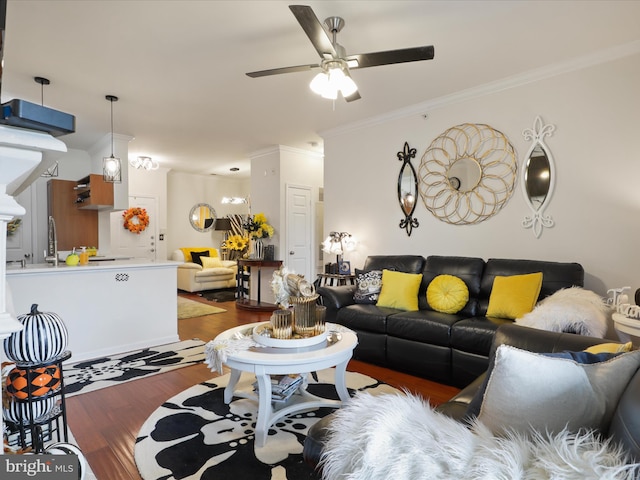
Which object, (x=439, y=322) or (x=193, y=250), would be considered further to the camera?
(x=193, y=250)

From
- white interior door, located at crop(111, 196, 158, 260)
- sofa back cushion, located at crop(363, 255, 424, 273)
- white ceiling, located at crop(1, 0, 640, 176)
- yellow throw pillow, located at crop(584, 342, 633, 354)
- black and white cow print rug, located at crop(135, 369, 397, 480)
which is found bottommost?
black and white cow print rug, located at crop(135, 369, 397, 480)

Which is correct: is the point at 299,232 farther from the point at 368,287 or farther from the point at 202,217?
the point at 202,217

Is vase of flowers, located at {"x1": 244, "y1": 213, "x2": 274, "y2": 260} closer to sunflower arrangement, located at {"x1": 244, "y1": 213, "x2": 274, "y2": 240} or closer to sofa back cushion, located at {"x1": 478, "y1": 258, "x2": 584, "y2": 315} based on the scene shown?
sunflower arrangement, located at {"x1": 244, "y1": 213, "x2": 274, "y2": 240}

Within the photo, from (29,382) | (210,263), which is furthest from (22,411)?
(210,263)

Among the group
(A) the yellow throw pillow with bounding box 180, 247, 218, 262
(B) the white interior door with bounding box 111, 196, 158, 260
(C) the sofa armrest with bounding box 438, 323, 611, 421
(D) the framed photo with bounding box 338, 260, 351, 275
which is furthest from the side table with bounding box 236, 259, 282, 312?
(C) the sofa armrest with bounding box 438, 323, 611, 421

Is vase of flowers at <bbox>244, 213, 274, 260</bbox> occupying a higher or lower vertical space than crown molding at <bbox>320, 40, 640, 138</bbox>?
lower

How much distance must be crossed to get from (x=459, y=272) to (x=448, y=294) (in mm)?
319

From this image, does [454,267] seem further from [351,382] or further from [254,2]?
[254,2]

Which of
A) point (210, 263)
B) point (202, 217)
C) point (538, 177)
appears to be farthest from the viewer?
point (202, 217)

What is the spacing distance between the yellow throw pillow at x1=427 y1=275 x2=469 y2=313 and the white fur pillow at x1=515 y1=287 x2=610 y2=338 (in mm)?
779

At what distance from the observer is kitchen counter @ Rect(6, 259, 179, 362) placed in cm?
308

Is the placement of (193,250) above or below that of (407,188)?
below

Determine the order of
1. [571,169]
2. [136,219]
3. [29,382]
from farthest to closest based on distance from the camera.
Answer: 1. [136,219]
2. [571,169]
3. [29,382]

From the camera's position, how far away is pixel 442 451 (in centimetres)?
74
